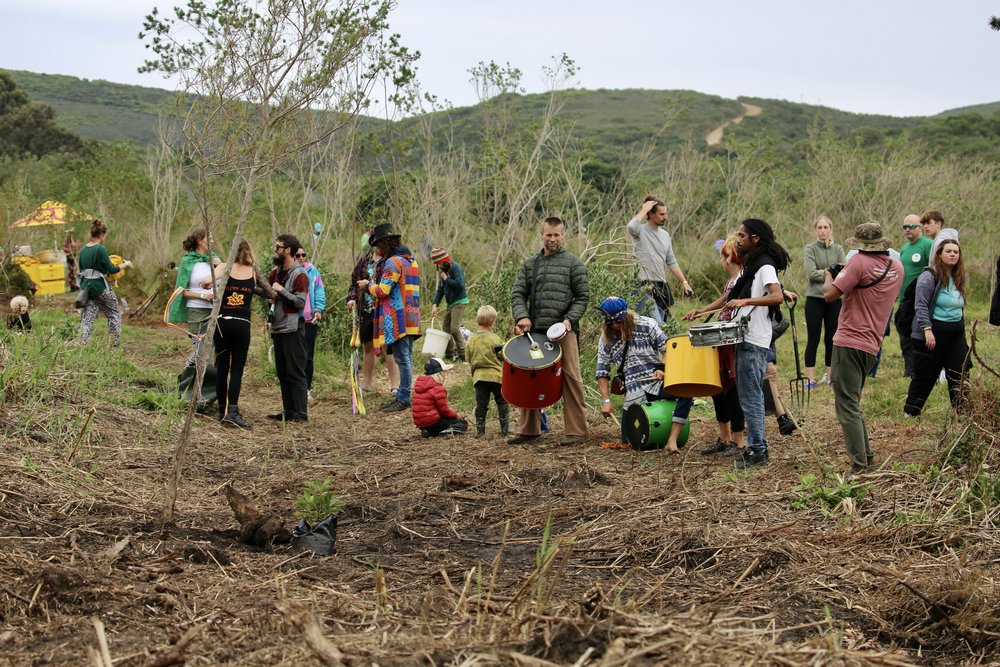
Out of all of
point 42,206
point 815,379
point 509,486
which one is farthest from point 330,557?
point 42,206

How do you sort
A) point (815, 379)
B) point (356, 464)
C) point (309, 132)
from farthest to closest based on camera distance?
point (815, 379)
point (356, 464)
point (309, 132)

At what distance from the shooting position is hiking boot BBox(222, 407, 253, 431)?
30.0 feet

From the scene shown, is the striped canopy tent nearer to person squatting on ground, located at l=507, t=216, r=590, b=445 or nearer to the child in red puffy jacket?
the child in red puffy jacket

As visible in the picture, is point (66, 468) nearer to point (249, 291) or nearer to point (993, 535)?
point (249, 291)

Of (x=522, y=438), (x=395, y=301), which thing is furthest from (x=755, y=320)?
(x=395, y=301)

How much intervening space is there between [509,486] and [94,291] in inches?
293

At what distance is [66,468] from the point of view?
20.7ft

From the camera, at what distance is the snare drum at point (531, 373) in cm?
809

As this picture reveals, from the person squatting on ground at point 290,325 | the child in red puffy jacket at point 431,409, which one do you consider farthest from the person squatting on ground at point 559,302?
the person squatting on ground at point 290,325

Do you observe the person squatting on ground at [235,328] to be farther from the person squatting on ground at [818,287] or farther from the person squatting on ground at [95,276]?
the person squatting on ground at [818,287]

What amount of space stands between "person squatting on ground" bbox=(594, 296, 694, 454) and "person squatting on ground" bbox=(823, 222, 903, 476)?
66.1 inches

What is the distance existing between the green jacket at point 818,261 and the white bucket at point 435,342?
408cm

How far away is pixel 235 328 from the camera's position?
910 centimetres

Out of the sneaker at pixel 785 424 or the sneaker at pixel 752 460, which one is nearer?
the sneaker at pixel 752 460
